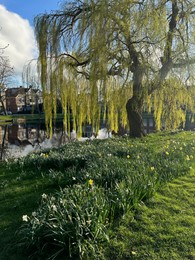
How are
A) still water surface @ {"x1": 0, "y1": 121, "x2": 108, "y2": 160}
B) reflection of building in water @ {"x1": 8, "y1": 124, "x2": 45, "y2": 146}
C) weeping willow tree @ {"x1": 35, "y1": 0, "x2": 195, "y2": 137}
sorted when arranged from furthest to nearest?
reflection of building in water @ {"x1": 8, "y1": 124, "x2": 45, "y2": 146}, still water surface @ {"x1": 0, "y1": 121, "x2": 108, "y2": 160}, weeping willow tree @ {"x1": 35, "y1": 0, "x2": 195, "y2": 137}

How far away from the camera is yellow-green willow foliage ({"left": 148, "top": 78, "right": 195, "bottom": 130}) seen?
9163 millimetres

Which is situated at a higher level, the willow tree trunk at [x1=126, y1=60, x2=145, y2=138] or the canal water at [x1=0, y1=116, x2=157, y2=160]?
the willow tree trunk at [x1=126, y1=60, x2=145, y2=138]

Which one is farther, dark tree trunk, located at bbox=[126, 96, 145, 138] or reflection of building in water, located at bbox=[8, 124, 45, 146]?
reflection of building in water, located at bbox=[8, 124, 45, 146]

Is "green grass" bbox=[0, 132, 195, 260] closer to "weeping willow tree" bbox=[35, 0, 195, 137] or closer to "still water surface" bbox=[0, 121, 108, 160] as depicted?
"weeping willow tree" bbox=[35, 0, 195, 137]

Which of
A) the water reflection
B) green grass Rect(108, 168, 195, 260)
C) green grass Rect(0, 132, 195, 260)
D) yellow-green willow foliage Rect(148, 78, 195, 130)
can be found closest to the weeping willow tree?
yellow-green willow foliage Rect(148, 78, 195, 130)

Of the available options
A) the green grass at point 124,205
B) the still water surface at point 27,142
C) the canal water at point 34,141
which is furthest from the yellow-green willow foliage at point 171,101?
the green grass at point 124,205

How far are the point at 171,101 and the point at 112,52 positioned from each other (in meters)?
3.71

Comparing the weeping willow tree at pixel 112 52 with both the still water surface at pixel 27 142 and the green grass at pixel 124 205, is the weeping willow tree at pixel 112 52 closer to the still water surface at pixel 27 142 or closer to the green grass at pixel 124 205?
the still water surface at pixel 27 142

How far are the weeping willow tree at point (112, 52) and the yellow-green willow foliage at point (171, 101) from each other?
0.19m

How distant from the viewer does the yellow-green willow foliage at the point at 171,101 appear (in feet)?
30.1

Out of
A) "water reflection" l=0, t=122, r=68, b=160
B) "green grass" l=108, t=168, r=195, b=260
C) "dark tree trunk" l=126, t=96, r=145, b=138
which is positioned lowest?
"water reflection" l=0, t=122, r=68, b=160

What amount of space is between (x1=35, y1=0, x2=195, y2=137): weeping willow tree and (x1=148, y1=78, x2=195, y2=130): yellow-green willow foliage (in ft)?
0.62

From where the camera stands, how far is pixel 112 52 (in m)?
7.18

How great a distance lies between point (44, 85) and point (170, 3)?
448cm
